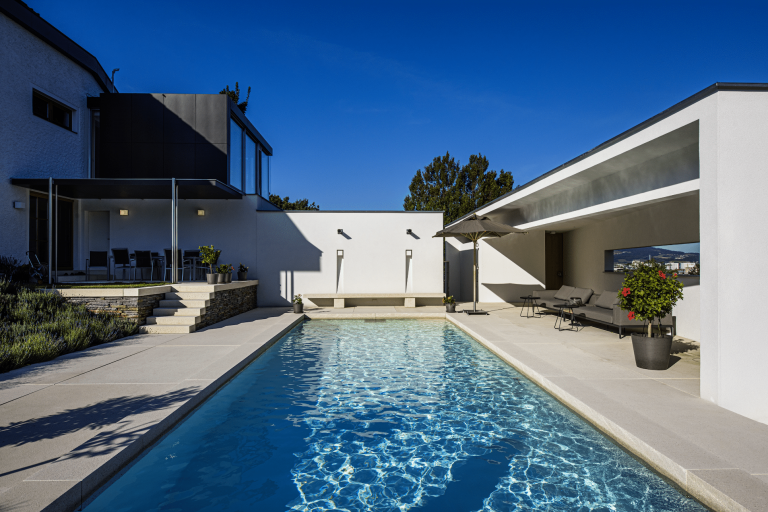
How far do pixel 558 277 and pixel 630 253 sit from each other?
431 centimetres

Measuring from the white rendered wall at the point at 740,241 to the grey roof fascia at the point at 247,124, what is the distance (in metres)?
12.5

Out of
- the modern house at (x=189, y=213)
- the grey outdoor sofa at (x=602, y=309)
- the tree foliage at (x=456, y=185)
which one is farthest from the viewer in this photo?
the tree foliage at (x=456, y=185)

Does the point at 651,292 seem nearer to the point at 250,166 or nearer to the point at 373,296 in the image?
the point at 373,296

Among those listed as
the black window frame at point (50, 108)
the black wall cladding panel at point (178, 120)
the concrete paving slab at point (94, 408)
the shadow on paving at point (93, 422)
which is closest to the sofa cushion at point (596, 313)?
the concrete paving slab at point (94, 408)

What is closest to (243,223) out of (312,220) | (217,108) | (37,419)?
(312,220)

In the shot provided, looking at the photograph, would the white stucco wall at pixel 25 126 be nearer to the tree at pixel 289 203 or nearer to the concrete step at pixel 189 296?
the concrete step at pixel 189 296

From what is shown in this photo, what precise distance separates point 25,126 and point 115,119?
102 inches

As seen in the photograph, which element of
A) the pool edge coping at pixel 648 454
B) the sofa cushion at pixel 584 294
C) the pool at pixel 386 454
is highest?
the sofa cushion at pixel 584 294

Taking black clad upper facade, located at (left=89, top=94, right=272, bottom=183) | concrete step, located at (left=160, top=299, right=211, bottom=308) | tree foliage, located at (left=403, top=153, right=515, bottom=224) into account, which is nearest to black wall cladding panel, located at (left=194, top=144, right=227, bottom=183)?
black clad upper facade, located at (left=89, top=94, right=272, bottom=183)

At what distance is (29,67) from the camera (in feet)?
33.9

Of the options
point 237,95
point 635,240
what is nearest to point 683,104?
point 635,240

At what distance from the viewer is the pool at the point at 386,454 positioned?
273 centimetres

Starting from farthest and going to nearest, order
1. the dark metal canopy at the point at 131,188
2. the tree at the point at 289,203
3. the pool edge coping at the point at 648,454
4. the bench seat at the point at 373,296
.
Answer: the tree at the point at 289,203 < the bench seat at the point at 373,296 < the dark metal canopy at the point at 131,188 < the pool edge coping at the point at 648,454

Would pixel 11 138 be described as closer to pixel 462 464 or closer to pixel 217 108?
pixel 217 108
